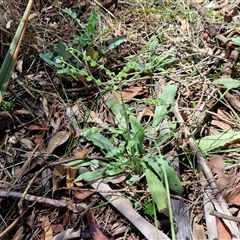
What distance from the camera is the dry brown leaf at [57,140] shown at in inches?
58.9

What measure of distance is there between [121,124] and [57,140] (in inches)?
8.9

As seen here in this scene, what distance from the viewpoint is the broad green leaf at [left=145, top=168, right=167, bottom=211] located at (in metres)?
1.26

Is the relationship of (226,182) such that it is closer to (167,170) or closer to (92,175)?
(167,170)

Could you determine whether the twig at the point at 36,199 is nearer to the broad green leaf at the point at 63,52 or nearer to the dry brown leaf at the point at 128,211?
the dry brown leaf at the point at 128,211

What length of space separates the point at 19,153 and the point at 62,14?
755mm

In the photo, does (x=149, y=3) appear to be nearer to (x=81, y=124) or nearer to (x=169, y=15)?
(x=169, y=15)

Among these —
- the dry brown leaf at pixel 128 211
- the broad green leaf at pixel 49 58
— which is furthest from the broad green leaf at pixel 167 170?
the broad green leaf at pixel 49 58

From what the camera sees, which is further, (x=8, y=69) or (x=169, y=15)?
(x=169, y=15)

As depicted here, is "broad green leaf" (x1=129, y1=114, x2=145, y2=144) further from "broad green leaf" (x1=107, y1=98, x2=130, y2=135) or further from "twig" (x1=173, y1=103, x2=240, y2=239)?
"twig" (x1=173, y1=103, x2=240, y2=239)

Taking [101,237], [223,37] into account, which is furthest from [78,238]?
[223,37]

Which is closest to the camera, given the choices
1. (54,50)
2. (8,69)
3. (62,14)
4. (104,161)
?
(8,69)

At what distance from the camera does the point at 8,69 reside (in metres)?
1.27

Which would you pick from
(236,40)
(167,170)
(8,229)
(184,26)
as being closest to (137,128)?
(167,170)

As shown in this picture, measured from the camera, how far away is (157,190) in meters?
1.28
